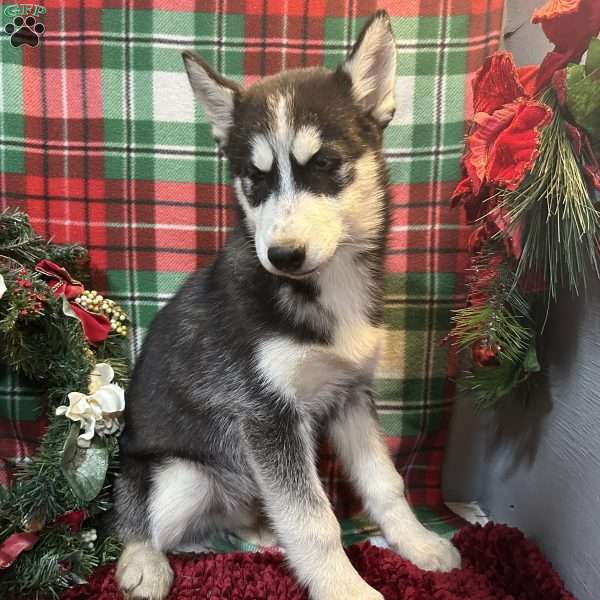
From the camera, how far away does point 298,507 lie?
1683 millimetres

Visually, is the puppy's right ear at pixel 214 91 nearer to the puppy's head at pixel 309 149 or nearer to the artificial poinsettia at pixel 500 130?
the puppy's head at pixel 309 149

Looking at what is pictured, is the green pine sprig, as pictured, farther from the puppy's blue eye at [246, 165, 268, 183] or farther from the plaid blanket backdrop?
the puppy's blue eye at [246, 165, 268, 183]

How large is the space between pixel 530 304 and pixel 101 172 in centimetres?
152

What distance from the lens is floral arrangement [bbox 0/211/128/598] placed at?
175 cm

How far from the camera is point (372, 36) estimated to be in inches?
63.2

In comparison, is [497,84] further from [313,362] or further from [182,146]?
[182,146]

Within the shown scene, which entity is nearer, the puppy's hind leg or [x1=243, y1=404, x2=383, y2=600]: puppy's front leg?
[x1=243, y1=404, x2=383, y2=600]: puppy's front leg

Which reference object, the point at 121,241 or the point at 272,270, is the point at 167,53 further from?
the point at 272,270

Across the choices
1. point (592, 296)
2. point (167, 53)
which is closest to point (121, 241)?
point (167, 53)

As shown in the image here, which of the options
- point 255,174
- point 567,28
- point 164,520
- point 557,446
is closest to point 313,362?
point 255,174

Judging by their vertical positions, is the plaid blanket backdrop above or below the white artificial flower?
above

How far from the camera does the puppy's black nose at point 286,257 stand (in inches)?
57.2

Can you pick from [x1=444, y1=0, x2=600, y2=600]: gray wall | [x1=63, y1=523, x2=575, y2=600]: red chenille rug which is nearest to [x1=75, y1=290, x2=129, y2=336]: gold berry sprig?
[x1=63, y1=523, x2=575, y2=600]: red chenille rug

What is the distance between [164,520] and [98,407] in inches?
15.7
